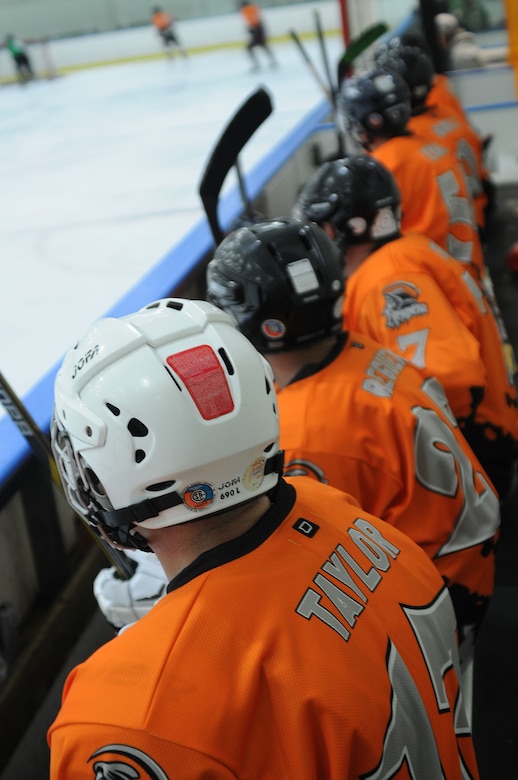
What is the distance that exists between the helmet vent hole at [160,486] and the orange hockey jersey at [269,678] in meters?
0.08

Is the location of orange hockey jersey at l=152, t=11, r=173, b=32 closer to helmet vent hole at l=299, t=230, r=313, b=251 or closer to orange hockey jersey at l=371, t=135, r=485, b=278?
orange hockey jersey at l=371, t=135, r=485, b=278

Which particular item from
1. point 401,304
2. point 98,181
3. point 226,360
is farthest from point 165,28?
point 226,360

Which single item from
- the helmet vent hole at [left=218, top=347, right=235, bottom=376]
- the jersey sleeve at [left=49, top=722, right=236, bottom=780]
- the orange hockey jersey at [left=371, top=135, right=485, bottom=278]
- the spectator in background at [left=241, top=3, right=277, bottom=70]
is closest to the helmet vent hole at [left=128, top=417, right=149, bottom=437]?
the helmet vent hole at [left=218, top=347, right=235, bottom=376]

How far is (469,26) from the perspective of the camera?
1154 centimetres

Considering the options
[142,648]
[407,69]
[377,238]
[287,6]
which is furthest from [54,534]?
[287,6]

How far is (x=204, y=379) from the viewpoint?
→ 90cm

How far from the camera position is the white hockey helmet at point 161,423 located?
2.91 ft

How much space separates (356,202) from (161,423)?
1325 mm

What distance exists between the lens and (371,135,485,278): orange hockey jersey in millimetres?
3080

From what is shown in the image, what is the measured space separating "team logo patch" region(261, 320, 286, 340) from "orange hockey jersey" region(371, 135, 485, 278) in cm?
177

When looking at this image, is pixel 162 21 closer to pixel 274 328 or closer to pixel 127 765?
pixel 274 328

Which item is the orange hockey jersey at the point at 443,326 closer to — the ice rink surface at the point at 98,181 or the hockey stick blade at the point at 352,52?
the ice rink surface at the point at 98,181

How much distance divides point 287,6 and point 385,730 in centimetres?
1631

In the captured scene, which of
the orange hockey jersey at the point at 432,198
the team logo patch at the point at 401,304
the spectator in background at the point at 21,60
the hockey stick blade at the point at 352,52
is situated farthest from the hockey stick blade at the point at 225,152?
the spectator in background at the point at 21,60
